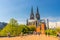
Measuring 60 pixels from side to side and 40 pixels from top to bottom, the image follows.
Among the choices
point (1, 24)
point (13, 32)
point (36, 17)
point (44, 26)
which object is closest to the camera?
point (13, 32)

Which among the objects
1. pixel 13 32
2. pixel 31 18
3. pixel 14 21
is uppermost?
pixel 31 18

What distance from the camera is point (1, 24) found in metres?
88.9

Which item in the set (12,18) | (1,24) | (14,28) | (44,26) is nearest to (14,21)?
(12,18)

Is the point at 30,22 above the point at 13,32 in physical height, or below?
above

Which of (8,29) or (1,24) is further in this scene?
(1,24)

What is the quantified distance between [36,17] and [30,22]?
876cm

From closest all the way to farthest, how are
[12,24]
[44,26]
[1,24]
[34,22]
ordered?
[12,24]
[44,26]
[1,24]
[34,22]

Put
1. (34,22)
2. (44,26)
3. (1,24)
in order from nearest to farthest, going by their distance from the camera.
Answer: (44,26)
(1,24)
(34,22)

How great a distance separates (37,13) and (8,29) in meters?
78.7

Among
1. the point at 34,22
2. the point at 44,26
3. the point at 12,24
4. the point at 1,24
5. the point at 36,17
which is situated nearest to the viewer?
the point at 12,24

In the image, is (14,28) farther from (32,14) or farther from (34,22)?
(32,14)

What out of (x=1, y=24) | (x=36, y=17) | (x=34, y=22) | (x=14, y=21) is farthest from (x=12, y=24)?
(x=36, y=17)

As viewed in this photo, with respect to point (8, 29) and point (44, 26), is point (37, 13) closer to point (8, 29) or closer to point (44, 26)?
point (44, 26)

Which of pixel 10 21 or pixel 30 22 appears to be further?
pixel 30 22
